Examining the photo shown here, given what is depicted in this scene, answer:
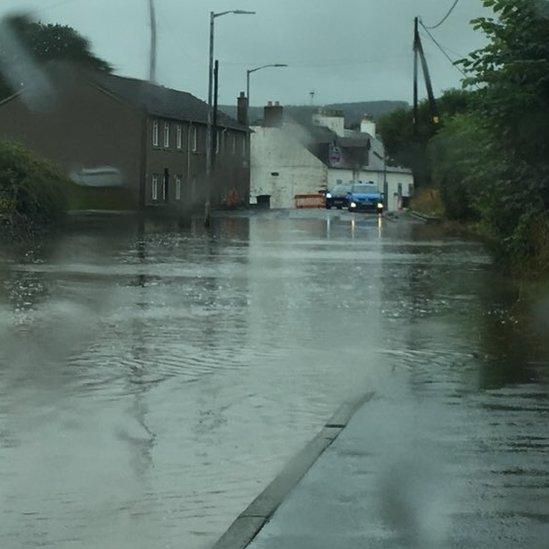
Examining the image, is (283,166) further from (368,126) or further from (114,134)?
(368,126)

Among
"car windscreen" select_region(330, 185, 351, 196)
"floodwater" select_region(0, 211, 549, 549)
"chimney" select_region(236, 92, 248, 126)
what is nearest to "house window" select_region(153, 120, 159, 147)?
"chimney" select_region(236, 92, 248, 126)

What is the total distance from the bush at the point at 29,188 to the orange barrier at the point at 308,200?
4678 centimetres

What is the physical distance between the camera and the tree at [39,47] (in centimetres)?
Result: 6654

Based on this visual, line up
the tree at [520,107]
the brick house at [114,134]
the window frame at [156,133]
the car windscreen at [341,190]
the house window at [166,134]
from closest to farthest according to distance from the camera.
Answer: the tree at [520,107], the brick house at [114,134], the window frame at [156,133], the house window at [166,134], the car windscreen at [341,190]

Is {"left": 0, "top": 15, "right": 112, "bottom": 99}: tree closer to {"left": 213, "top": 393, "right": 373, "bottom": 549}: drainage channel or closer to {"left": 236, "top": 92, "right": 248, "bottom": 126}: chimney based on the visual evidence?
{"left": 236, "top": 92, "right": 248, "bottom": 126}: chimney

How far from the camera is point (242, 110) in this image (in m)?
86.1

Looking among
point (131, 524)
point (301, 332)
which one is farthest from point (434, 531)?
point (301, 332)

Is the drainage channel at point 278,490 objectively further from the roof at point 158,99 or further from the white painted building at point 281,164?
the white painted building at point 281,164

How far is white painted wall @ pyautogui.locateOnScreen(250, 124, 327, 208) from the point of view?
77750 mm

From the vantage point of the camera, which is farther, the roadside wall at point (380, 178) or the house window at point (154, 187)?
the roadside wall at point (380, 178)

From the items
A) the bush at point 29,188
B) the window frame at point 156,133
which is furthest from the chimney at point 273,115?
the bush at point 29,188

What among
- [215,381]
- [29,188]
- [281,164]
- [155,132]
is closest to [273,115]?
[281,164]

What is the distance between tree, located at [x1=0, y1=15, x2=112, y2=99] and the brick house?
1.64 metres

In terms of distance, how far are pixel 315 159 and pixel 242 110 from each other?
7.99 meters
